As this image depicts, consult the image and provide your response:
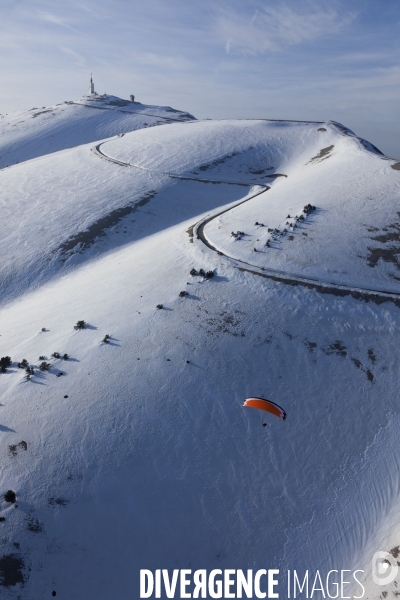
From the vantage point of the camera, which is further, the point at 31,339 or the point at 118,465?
the point at 31,339

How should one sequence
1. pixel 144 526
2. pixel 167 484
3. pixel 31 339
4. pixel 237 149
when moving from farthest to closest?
pixel 237 149 → pixel 31 339 → pixel 167 484 → pixel 144 526

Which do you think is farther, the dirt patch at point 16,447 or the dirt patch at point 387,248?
the dirt patch at point 387,248

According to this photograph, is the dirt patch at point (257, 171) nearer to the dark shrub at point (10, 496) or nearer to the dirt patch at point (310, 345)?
the dirt patch at point (310, 345)

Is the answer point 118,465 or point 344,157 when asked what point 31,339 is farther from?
point 344,157

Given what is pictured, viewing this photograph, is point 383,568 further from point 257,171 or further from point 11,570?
point 257,171

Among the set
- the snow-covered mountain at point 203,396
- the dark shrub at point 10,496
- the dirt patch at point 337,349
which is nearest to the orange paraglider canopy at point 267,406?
the snow-covered mountain at point 203,396

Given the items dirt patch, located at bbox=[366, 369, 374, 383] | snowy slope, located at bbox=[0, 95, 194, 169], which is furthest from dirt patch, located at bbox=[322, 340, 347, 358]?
snowy slope, located at bbox=[0, 95, 194, 169]

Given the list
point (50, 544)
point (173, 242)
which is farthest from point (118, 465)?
point (173, 242)

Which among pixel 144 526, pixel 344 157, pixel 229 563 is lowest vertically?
pixel 229 563
